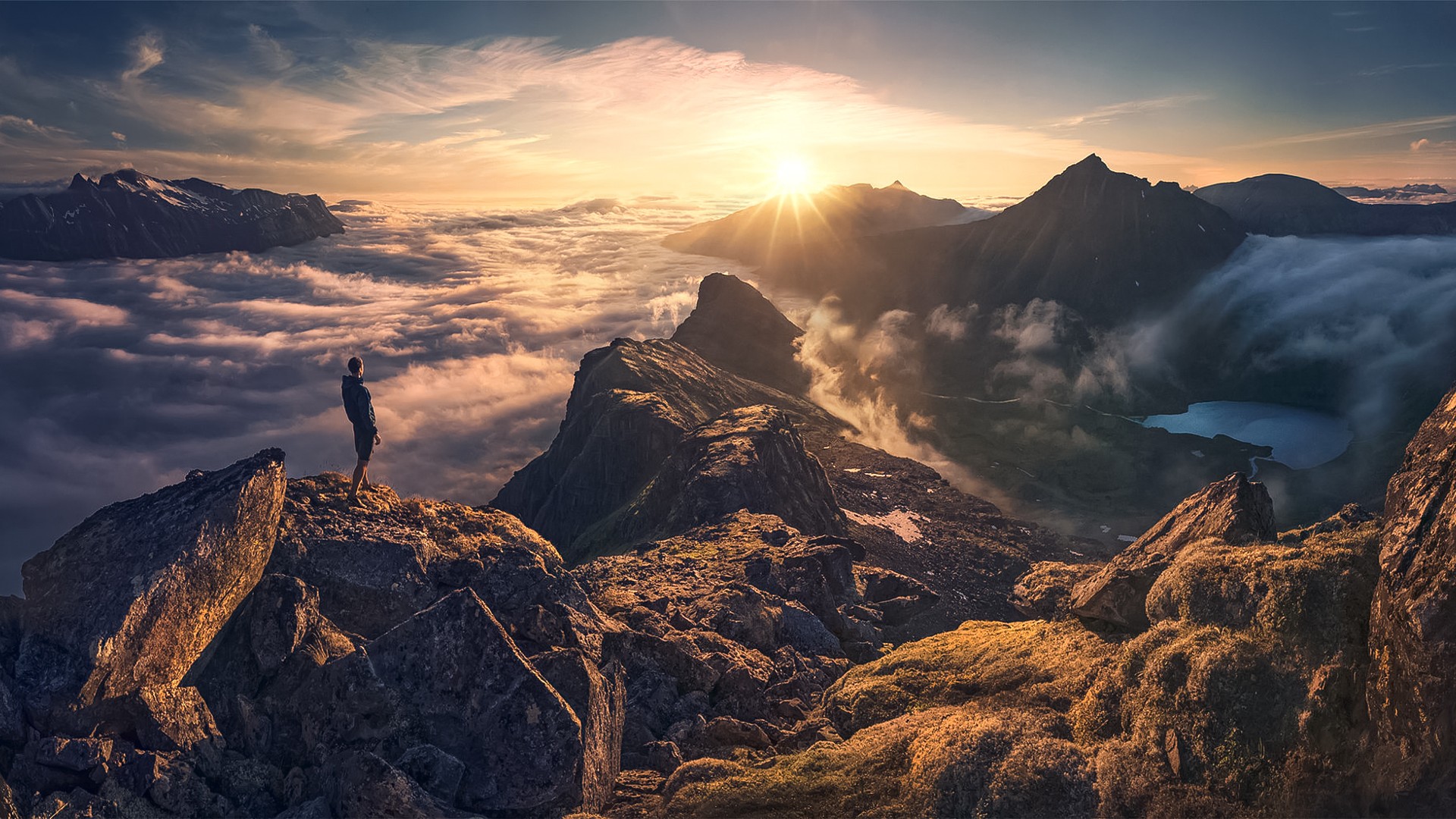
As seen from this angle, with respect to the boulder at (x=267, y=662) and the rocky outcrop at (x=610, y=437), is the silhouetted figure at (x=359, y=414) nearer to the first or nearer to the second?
the boulder at (x=267, y=662)

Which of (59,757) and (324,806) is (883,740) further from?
(59,757)

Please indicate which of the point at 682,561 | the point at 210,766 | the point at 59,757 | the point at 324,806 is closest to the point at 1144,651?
the point at 324,806

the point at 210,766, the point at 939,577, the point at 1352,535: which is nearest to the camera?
the point at 210,766

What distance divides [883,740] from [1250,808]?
960 cm

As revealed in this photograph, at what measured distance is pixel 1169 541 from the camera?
115 ft

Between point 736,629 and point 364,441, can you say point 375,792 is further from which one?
point 736,629

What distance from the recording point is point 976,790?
19406 millimetres

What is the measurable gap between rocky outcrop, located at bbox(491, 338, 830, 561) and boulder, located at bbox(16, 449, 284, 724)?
220ft

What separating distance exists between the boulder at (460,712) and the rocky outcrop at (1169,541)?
20.0 m

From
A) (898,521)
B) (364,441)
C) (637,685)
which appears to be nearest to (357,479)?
(364,441)

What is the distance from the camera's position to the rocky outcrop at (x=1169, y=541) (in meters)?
27.9

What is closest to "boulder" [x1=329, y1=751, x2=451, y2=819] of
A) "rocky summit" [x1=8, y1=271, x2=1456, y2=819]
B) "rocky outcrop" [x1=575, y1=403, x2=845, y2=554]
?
"rocky summit" [x1=8, y1=271, x2=1456, y2=819]

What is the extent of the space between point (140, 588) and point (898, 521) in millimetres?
115108

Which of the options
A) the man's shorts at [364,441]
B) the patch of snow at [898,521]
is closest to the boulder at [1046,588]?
the man's shorts at [364,441]
